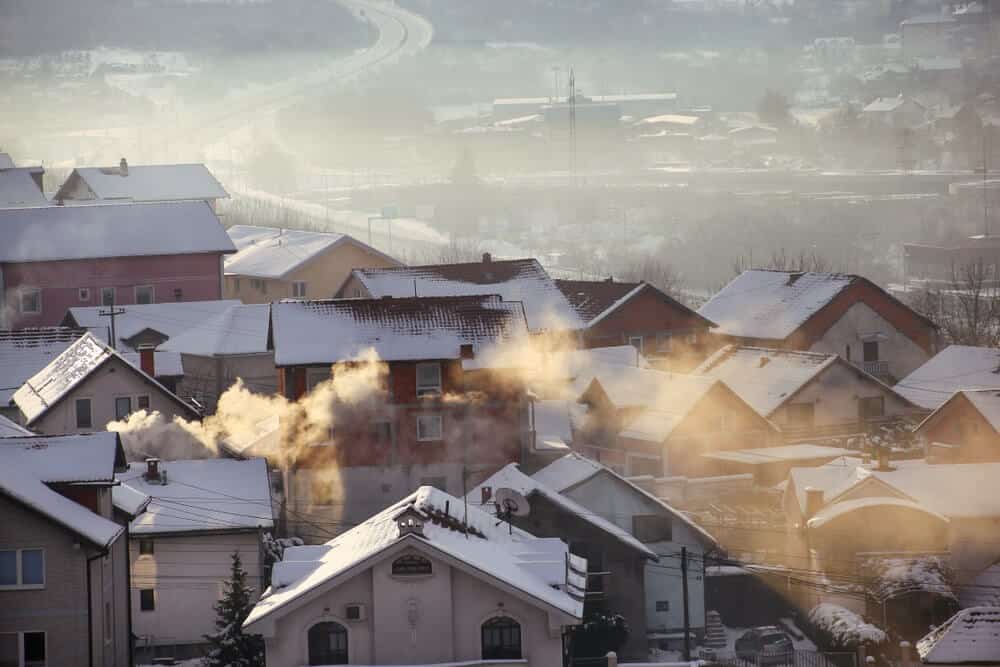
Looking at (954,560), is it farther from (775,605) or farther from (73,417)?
(73,417)

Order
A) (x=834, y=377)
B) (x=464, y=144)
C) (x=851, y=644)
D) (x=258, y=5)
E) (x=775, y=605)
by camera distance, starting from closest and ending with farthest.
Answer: (x=851, y=644)
(x=775, y=605)
(x=834, y=377)
(x=464, y=144)
(x=258, y=5)

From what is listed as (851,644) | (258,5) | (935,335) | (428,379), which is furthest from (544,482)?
(258,5)

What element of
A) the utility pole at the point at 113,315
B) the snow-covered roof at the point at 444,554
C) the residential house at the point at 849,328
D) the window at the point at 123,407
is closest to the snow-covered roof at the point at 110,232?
the utility pole at the point at 113,315

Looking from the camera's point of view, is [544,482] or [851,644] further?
[544,482]

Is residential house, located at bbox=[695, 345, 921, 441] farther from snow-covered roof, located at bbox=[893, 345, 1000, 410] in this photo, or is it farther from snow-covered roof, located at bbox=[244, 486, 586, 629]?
snow-covered roof, located at bbox=[244, 486, 586, 629]

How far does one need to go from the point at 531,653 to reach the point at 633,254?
5381cm

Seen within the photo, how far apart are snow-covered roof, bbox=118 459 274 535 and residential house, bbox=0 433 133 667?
175 inches

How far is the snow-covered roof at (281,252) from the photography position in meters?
49.6

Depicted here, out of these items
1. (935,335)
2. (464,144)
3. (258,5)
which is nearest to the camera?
(935,335)

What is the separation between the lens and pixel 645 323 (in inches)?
1540

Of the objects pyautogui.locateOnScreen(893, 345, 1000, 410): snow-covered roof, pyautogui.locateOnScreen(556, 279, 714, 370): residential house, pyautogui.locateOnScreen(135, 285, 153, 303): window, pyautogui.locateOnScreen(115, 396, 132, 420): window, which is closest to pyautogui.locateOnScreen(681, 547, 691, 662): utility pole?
pyautogui.locateOnScreen(115, 396, 132, 420): window

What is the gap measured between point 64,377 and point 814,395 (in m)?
13.0

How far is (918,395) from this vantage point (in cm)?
3597

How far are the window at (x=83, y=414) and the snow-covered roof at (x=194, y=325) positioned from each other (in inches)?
337
